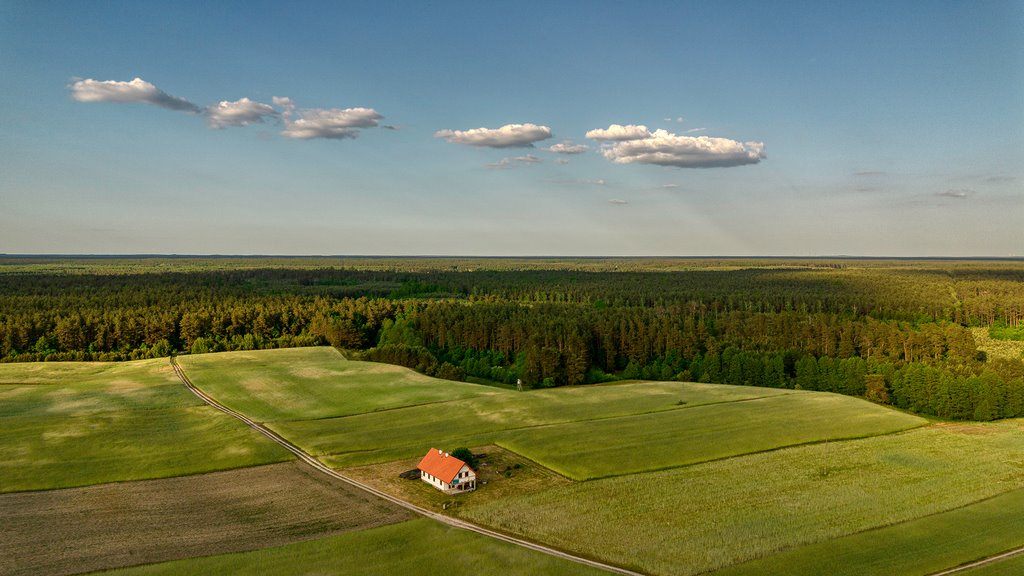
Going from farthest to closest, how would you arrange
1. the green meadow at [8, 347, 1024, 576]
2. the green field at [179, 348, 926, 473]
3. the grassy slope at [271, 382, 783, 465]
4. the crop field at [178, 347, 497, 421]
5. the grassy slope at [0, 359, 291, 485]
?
the crop field at [178, 347, 497, 421] → the grassy slope at [271, 382, 783, 465] → the green field at [179, 348, 926, 473] → the grassy slope at [0, 359, 291, 485] → the green meadow at [8, 347, 1024, 576]

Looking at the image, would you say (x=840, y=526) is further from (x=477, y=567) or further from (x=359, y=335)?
(x=359, y=335)

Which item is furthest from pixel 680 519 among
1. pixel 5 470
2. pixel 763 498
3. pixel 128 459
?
pixel 5 470

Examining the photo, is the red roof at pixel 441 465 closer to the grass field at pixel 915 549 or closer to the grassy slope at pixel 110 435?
the grassy slope at pixel 110 435

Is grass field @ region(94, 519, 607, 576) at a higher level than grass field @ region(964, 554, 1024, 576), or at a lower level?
lower

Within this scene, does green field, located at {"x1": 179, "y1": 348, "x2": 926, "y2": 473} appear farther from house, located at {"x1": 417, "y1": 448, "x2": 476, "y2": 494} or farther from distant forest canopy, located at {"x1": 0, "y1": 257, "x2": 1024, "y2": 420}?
distant forest canopy, located at {"x1": 0, "y1": 257, "x2": 1024, "y2": 420}

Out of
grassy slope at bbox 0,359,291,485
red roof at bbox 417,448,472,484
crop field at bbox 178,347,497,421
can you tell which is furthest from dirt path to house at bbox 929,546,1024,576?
crop field at bbox 178,347,497,421

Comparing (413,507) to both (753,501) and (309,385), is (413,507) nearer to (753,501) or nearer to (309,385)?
(753,501)

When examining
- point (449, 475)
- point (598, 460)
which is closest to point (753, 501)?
point (598, 460)
